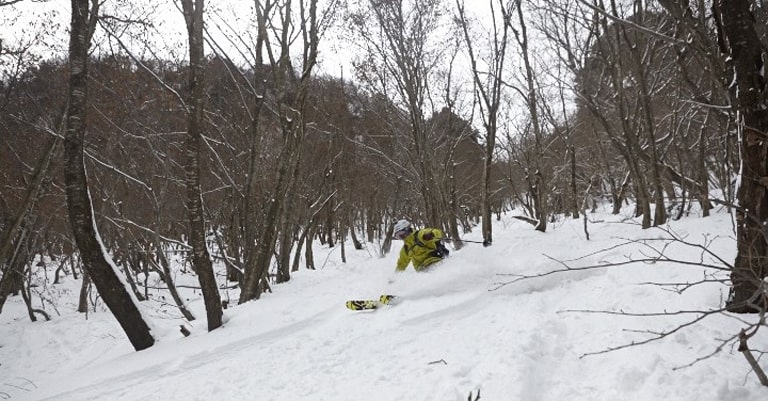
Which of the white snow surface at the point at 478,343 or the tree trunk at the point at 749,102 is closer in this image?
the tree trunk at the point at 749,102

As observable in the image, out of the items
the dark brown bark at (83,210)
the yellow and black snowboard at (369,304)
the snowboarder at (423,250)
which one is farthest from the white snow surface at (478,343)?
the dark brown bark at (83,210)

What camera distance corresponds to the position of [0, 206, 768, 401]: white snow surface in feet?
10.5

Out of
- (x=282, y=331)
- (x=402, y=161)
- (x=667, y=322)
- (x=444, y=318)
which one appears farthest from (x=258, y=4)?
(x=402, y=161)

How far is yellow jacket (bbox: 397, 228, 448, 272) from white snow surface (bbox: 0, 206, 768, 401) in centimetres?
33

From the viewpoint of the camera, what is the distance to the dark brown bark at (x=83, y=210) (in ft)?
18.9

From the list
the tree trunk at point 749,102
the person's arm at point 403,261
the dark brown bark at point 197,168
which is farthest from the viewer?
the person's arm at point 403,261

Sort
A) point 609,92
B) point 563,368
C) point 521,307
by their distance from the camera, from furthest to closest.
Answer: point 609,92, point 521,307, point 563,368

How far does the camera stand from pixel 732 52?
3.22m

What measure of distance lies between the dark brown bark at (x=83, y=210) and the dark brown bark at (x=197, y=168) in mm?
881

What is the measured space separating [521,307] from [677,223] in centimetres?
376

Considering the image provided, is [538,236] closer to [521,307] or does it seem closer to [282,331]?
[521,307]

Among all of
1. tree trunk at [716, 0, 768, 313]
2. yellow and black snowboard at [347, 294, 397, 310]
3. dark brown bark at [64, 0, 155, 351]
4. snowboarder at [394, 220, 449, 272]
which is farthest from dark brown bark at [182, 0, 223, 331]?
tree trunk at [716, 0, 768, 313]

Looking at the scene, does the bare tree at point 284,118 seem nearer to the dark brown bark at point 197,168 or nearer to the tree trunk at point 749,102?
the dark brown bark at point 197,168

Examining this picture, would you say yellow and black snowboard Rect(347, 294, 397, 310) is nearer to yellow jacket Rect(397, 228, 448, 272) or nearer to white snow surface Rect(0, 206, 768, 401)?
white snow surface Rect(0, 206, 768, 401)
